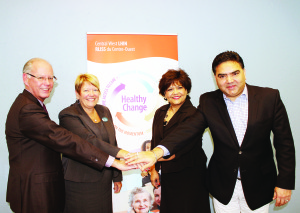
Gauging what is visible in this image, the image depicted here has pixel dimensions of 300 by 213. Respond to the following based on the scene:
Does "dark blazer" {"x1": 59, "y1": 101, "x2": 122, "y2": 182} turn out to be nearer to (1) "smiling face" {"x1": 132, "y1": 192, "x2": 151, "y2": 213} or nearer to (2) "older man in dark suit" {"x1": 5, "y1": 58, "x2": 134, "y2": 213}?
(2) "older man in dark suit" {"x1": 5, "y1": 58, "x2": 134, "y2": 213}

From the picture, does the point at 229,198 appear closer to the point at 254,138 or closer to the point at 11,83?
the point at 254,138

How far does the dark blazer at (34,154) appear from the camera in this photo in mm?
1663

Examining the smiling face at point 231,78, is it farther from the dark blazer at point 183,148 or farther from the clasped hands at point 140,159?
the clasped hands at point 140,159

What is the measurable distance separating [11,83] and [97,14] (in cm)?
141

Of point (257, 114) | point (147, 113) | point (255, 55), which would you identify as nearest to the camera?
point (257, 114)

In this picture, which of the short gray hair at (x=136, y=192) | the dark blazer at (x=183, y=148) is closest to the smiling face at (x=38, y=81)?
the dark blazer at (x=183, y=148)

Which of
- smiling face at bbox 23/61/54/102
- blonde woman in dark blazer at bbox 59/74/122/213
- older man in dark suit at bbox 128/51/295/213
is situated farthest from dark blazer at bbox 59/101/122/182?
older man in dark suit at bbox 128/51/295/213

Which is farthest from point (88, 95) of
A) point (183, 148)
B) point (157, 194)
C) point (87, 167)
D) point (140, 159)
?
point (157, 194)

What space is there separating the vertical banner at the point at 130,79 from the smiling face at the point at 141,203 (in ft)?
0.33

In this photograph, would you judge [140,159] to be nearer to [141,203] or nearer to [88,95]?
[88,95]

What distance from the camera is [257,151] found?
5.47 ft

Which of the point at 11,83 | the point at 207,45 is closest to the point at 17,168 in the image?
the point at 11,83

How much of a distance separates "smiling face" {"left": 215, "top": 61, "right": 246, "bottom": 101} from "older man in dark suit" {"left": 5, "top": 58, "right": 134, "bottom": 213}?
116cm

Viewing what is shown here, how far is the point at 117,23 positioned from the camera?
2.83 meters
